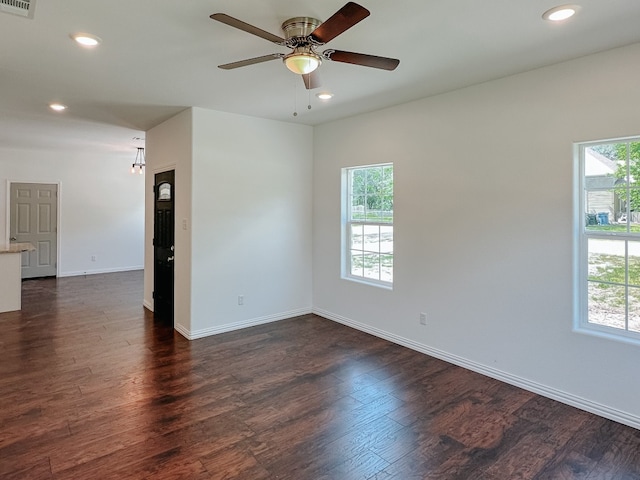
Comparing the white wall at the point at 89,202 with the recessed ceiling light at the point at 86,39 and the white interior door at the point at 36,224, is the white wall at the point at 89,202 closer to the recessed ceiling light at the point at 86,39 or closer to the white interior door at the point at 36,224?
the white interior door at the point at 36,224

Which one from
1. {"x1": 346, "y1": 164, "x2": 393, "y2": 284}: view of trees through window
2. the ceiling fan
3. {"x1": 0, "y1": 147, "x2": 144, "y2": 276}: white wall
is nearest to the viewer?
the ceiling fan

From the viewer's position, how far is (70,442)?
2434 mm

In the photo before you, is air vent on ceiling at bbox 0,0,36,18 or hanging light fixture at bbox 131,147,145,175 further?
hanging light fixture at bbox 131,147,145,175

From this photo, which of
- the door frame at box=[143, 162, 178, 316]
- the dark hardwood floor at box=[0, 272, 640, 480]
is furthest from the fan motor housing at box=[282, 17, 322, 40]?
the door frame at box=[143, 162, 178, 316]

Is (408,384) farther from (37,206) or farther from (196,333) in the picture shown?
(37,206)

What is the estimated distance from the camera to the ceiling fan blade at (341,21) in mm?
1748

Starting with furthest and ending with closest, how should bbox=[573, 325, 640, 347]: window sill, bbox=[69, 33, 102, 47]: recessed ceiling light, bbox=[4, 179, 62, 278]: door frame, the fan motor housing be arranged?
bbox=[4, 179, 62, 278]: door frame, bbox=[573, 325, 640, 347]: window sill, bbox=[69, 33, 102, 47]: recessed ceiling light, the fan motor housing

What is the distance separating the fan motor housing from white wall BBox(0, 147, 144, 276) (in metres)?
6.24

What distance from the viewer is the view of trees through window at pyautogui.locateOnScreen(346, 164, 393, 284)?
14.9ft

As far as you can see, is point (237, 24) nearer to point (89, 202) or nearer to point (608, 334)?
point (608, 334)

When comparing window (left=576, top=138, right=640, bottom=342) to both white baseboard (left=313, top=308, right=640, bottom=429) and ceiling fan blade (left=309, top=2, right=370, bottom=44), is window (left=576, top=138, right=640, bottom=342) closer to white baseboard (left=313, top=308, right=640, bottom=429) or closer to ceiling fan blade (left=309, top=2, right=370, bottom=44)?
white baseboard (left=313, top=308, right=640, bottom=429)

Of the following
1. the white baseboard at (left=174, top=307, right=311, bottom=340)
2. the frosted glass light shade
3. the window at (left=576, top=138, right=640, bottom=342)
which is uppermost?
the frosted glass light shade

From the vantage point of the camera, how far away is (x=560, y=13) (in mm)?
2240

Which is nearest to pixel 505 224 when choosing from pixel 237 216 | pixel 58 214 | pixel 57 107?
pixel 237 216
